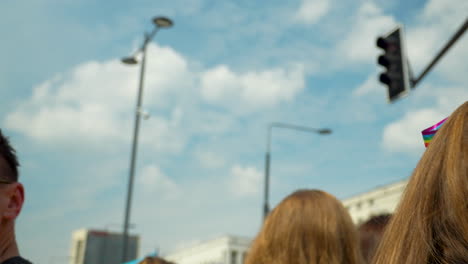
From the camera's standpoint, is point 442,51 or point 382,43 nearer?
A: point 442,51

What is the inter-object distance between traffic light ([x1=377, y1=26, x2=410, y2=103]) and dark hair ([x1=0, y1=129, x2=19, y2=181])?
5940 millimetres

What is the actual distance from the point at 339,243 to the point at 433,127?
1.37m

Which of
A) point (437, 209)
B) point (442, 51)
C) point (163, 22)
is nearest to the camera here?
point (437, 209)

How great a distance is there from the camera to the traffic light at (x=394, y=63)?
25.2ft

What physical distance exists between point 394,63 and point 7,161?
6075 mm

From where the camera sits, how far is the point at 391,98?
7.76m

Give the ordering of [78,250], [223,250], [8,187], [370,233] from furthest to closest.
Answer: [223,250], [78,250], [370,233], [8,187]

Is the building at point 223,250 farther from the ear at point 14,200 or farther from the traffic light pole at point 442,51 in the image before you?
the ear at point 14,200

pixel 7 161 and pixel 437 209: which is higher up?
pixel 7 161

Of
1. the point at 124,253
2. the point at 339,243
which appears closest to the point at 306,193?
the point at 339,243

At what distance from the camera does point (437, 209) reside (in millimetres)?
1227

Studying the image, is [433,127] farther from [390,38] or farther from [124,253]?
[124,253]

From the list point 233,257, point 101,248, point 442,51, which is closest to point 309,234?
point 442,51

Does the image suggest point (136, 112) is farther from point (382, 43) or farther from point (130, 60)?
point (382, 43)
